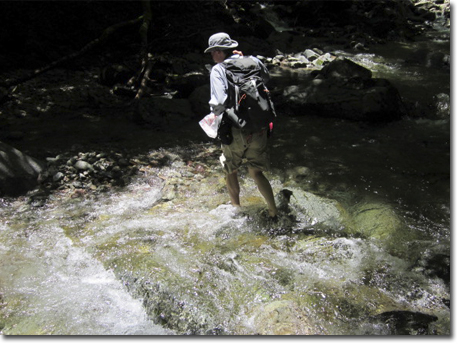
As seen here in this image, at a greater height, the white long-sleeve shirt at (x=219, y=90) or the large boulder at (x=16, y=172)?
the white long-sleeve shirt at (x=219, y=90)

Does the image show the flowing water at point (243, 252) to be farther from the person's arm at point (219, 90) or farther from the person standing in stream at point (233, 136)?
the person's arm at point (219, 90)

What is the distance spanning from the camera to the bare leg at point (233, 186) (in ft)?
15.2

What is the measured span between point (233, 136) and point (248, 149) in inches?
8.5

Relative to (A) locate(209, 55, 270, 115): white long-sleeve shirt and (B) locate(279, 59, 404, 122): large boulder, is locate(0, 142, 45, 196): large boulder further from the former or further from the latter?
(B) locate(279, 59, 404, 122): large boulder

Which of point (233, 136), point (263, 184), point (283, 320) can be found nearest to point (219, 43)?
point (233, 136)

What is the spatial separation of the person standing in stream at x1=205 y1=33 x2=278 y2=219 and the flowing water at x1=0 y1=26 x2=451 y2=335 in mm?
586

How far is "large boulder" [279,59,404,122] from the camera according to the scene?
7.64m

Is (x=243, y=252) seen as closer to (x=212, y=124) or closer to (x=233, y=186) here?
(x=233, y=186)

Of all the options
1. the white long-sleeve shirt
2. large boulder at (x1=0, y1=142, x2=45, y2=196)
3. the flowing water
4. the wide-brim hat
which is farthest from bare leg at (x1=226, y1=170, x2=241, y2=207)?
large boulder at (x1=0, y1=142, x2=45, y2=196)

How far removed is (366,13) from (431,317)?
1617cm

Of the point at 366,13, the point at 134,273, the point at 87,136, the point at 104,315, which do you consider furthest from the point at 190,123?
the point at 366,13

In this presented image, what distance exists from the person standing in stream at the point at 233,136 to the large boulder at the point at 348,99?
406cm

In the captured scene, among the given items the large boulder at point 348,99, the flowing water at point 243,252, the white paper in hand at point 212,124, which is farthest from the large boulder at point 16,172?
the large boulder at point 348,99

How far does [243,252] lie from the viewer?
416 cm
